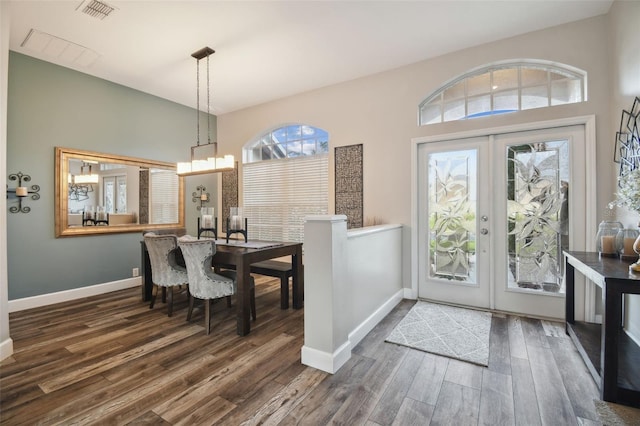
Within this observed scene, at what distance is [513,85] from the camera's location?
330 centimetres

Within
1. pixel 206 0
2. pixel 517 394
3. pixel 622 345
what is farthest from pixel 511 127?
pixel 206 0

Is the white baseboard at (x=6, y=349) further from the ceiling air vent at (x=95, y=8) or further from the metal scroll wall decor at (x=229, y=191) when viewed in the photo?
the metal scroll wall decor at (x=229, y=191)

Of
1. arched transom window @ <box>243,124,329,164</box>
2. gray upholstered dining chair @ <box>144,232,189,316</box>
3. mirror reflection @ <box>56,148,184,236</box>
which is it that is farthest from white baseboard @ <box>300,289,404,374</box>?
mirror reflection @ <box>56,148,184,236</box>

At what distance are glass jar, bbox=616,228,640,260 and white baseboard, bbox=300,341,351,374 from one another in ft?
7.17

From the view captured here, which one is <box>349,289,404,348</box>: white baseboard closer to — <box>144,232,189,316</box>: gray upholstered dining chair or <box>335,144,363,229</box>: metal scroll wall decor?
<box>335,144,363,229</box>: metal scroll wall decor

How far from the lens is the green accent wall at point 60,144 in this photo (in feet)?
11.3

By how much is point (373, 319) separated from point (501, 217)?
6.18ft

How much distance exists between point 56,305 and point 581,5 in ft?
21.7

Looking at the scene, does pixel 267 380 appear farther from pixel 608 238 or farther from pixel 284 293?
pixel 608 238

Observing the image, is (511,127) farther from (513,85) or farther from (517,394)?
(517,394)

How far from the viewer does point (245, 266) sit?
2.84m

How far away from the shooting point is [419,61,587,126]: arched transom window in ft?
10.1

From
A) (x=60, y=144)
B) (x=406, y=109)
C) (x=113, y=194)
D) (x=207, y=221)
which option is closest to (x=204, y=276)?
(x=207, y=221)

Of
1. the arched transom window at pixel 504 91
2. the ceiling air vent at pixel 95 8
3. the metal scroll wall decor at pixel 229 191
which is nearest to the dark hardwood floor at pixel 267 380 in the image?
the arched transom window at pixel 504 91
